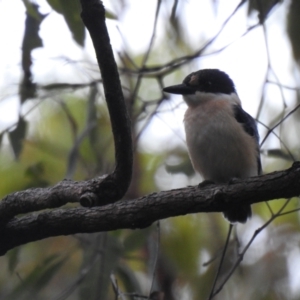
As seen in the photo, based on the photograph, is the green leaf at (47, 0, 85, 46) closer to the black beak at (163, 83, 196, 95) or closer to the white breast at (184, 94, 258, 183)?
the black beak at (163, 83, 196, 95)

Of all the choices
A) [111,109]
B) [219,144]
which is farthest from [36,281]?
[111,109]

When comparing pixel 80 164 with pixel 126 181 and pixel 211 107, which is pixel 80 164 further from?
pixel 126 181

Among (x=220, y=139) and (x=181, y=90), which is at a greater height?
(x=181, y=90)

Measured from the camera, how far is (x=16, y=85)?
3842mm

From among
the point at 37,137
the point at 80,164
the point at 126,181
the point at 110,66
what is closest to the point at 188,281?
the point at 80,164

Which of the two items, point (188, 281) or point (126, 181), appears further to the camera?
point (188, 281)

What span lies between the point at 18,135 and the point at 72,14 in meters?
0.90

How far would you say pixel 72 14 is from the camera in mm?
3055

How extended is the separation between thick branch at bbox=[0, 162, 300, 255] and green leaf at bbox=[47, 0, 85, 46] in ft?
3.13

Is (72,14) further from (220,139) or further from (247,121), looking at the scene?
(247,121)

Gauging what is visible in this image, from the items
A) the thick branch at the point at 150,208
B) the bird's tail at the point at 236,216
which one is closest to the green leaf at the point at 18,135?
the thick branch at the point at 150,208

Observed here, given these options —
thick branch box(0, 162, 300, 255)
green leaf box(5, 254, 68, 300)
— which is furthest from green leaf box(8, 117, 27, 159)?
thick branch box(0, 162, 300, 255)

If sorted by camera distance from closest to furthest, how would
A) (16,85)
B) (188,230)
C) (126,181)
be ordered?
(126,181) → (16,85) → (188,230)

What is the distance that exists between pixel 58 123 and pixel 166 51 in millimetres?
1101
